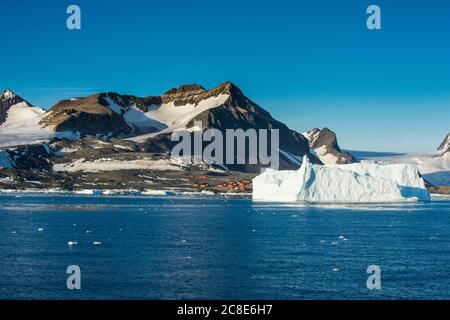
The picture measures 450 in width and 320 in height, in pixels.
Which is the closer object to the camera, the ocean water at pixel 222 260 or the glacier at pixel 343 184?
the ocean water at pixel 222 260

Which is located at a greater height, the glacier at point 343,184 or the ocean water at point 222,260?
the glacier at point 343,184

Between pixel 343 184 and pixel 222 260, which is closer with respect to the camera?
pixel 222 260

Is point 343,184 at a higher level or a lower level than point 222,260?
higher
